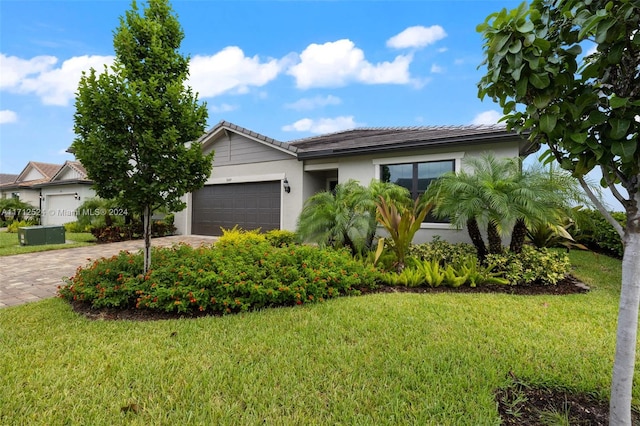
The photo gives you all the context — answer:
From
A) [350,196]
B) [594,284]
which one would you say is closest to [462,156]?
[350,196]

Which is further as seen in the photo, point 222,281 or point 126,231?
point 126,231

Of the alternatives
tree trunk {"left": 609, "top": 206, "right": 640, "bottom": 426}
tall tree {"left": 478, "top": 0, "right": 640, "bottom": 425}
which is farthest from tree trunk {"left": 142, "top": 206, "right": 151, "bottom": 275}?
tree trunk {"left": 609, "top": 206, "right": 640, "bottom": 426}

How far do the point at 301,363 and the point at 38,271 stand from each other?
7966mm

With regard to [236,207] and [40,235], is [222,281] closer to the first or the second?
[236,207]

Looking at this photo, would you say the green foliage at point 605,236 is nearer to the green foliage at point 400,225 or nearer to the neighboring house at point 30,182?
the green foliage at point 400,225

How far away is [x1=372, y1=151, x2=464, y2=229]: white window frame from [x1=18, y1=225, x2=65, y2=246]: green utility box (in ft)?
41.9

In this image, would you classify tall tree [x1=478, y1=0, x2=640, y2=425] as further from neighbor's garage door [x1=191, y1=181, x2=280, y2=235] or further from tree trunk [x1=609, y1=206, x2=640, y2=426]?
neighbor's garage door [x1=191, y1=181, x2=280, y2=235]

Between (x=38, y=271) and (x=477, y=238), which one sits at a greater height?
(x=477, y=238)

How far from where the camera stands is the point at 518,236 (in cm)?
679

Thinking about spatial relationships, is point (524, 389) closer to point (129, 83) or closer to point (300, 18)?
point (129, 83)

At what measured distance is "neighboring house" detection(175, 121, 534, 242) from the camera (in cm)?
847

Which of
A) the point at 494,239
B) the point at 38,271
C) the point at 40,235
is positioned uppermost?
the point at 494,239

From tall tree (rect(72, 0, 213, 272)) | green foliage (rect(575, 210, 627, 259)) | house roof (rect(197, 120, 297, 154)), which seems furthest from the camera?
house roof (rect(197, 120, 297, 154))

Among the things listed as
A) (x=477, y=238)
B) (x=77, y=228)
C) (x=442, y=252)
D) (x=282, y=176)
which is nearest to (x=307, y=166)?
(x=282, y=176)
